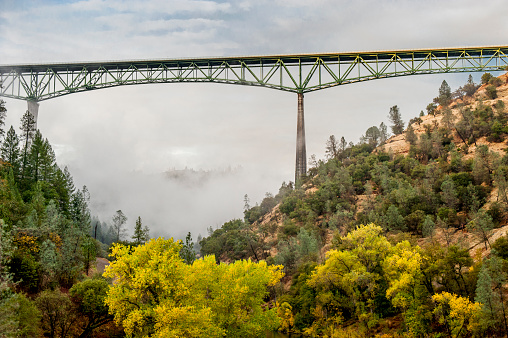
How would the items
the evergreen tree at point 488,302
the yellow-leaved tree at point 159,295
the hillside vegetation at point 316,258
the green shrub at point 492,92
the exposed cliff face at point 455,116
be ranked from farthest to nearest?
the green shrub at point 492,92
the exposed cliff face at point 455,116
the evergreen tree at point 488,302
the hillside vegetation at point 316,258
the yellow-leaved tree at point 159,295

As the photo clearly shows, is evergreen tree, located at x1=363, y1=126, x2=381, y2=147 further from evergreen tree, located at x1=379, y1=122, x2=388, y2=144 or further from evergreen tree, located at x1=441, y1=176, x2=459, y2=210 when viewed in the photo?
evergreen tree, located at x1=441, y1=176, x2=459, y2=210

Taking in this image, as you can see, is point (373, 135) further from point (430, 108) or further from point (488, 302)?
point (488, 302)

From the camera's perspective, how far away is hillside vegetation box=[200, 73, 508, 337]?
39906 mm

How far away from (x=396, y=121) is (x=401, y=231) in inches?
2001

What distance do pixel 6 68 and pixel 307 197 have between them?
5597 cm

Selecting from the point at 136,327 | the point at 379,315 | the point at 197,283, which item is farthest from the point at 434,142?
the point at 136,327

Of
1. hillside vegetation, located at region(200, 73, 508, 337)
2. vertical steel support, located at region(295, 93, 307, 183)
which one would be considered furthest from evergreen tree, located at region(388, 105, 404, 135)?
Result: vertical steel support, located at region(295, 93, 307, 183)

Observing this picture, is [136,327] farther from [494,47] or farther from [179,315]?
[494,47]

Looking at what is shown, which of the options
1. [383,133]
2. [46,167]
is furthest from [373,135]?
[46,167]

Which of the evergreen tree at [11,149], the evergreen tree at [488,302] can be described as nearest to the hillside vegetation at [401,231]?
the evergreen tree at [488,302]

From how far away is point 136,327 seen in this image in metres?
29.4

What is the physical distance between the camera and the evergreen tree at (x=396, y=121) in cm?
10619

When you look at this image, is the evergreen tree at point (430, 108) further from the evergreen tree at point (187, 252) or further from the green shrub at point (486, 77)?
the evergreen tree at point (187, 252)

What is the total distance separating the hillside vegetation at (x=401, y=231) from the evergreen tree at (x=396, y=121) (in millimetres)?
258
